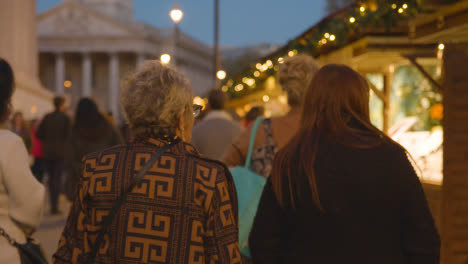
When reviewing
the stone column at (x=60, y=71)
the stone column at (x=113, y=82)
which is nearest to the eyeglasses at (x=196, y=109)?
the stone column at (x=113, y=82)

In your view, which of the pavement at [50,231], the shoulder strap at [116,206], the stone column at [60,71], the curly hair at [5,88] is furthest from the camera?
the stone column at [60,71]

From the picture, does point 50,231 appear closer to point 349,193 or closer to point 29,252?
point 29,252

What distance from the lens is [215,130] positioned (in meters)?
6.86

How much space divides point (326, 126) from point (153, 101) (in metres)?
0.73

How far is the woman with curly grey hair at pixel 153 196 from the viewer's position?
8.38 feet

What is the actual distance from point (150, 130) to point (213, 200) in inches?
15.3

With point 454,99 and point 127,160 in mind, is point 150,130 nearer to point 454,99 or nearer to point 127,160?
point 127,160

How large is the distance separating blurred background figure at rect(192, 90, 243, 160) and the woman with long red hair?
161 inches

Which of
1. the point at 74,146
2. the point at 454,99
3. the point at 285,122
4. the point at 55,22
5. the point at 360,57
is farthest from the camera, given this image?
the point at 55,22

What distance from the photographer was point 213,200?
2.63 metres

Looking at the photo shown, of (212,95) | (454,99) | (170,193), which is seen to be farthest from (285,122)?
(212,95)

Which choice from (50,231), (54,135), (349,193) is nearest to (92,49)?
(54,135)

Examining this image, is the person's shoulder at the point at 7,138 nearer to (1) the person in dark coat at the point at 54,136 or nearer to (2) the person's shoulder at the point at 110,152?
(2) the person's shoulder at the point at 110,152

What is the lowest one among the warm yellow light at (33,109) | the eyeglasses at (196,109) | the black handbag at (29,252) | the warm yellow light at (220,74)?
the warm yellow light at (33,109)
